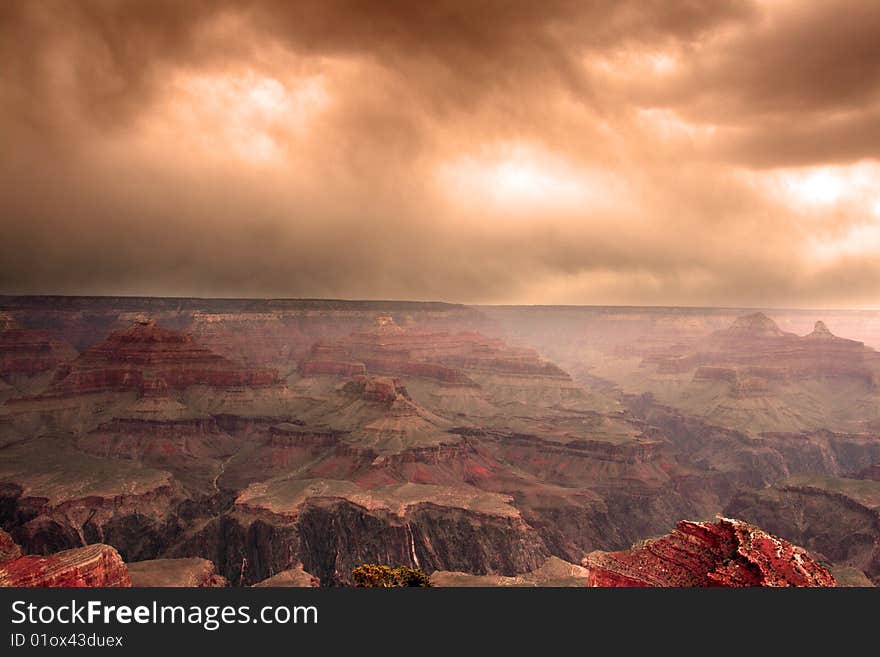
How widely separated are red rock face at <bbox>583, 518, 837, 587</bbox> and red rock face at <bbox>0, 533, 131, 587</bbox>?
47259 mm

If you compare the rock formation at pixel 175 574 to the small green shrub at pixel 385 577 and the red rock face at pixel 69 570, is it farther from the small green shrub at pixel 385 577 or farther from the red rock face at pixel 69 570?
the small green shrub at pixel 385 577

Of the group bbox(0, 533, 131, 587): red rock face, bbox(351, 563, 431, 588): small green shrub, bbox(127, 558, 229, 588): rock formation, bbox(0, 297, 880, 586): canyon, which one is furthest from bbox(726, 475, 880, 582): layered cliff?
bbox(0, 533, 131, 587): red rock face

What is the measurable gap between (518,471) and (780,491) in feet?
199

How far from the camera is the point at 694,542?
45.8 meters

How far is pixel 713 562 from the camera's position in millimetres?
43500

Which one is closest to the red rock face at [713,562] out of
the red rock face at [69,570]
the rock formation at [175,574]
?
the red rock face at [69,570]

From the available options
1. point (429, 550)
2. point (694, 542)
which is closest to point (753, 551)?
point (694, 542)

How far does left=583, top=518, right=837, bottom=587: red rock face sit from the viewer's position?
39.7m

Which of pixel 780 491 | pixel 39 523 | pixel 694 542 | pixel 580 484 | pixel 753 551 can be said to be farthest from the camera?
pixel 580 484

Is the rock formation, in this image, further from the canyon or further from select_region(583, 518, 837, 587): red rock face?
select_region(583, 518, 837, 587): red rock face

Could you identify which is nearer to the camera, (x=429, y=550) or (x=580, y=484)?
(x=429, y=550)

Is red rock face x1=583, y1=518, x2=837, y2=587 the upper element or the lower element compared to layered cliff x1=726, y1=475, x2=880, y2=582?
upper

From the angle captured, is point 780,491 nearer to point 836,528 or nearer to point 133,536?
point 836,528

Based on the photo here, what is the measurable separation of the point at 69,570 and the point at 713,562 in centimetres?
5700
